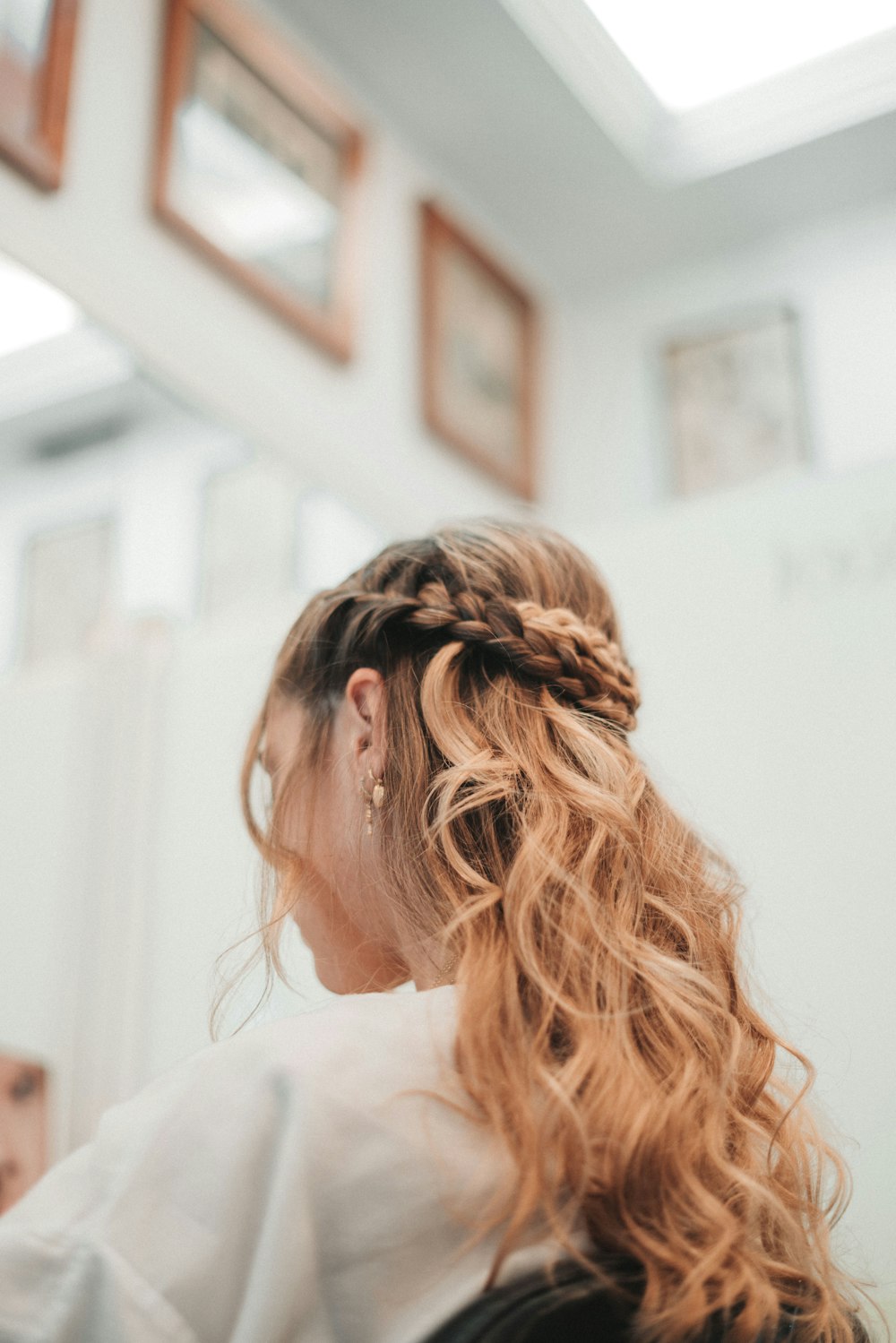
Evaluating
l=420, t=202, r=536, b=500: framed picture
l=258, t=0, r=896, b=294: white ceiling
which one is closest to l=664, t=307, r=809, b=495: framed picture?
l=258, t=0, r=896, b=294: white ceiling

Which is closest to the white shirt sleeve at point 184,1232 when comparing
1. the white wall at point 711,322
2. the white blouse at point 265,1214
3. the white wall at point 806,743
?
the white blouse at point 265,1214

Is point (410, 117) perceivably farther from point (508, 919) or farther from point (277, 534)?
point (508, 919)

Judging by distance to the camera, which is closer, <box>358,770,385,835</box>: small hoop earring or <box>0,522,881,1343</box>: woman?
<box>0,522,881,1343</box>: woman

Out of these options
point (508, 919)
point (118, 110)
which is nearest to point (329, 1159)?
point (508, 919)

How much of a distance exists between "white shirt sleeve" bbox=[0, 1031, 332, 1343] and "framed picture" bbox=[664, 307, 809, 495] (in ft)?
5.34

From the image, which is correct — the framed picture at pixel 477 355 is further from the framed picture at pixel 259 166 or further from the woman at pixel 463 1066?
the woman at pixel 463 1066

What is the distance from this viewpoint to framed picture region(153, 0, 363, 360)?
145 centimetres

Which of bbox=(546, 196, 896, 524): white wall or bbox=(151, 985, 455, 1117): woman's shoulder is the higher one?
bbox=(546, 196, 896, 524): white wall

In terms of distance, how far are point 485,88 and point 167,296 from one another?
2.41ft

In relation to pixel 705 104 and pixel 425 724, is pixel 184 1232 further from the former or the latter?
pixel 705 104

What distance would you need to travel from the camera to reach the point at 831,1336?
61 centimetres

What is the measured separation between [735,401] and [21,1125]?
5.30ft

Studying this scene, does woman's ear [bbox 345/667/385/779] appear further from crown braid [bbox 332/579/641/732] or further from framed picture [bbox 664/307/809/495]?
framed picture [bbox 664/307/809/495]

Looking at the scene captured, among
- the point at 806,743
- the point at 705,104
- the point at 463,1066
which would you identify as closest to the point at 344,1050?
the point at 463,1066
